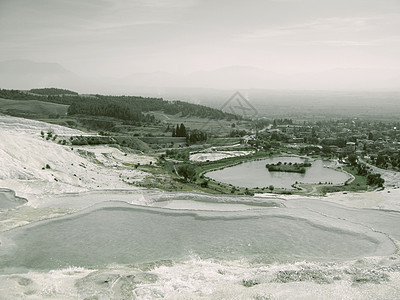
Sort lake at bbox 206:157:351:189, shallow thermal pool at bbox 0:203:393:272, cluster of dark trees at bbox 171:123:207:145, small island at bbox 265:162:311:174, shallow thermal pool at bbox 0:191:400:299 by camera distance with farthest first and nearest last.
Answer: cluster of dark trees at bbox 171:123:207:145 → small island at bbox 265:162:311:174 → lake at bbox 206:157:351:189 → shallow thermal pool at bbox 0:203:393:272 → shallow thermal pool at bbox 0:191:400:299

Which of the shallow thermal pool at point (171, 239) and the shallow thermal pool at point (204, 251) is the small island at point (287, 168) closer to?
the shallow thermal pool at point (204, 251)

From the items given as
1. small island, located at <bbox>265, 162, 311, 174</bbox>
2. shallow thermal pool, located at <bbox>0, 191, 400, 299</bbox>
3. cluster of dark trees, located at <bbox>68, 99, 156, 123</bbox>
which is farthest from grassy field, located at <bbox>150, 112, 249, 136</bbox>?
shallow thermal pool, located at <bbox>0, 191, 400, 299</bbox>

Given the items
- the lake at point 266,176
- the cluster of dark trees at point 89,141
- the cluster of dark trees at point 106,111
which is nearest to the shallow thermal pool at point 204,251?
the lake at point 266,176

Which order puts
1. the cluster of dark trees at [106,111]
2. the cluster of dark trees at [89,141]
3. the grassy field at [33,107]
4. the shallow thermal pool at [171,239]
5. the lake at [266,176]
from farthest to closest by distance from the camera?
the cluster of dark trees at [106,111] → the grassy field at [33,107] → the cluster of dark trees at [89,141] → the lake at [266,176] → the shallow thermal pool at [171,239]

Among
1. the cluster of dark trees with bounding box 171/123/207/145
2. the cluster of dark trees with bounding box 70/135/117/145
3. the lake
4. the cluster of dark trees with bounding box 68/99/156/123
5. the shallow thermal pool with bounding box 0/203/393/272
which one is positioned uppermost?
the cluster of dark trees with bounding box 68/99/156/123

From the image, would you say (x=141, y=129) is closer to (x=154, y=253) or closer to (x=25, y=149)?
(x=25, y=149)

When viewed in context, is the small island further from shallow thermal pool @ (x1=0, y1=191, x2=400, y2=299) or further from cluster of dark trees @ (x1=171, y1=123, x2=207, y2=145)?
shallow thermal pool @ (x1=0, y1=191, x2=400, y2=299)

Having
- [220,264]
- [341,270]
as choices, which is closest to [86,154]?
[220,264]

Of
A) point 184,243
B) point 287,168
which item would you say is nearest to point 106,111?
point 287,168

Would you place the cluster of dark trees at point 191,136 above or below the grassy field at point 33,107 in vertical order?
below
